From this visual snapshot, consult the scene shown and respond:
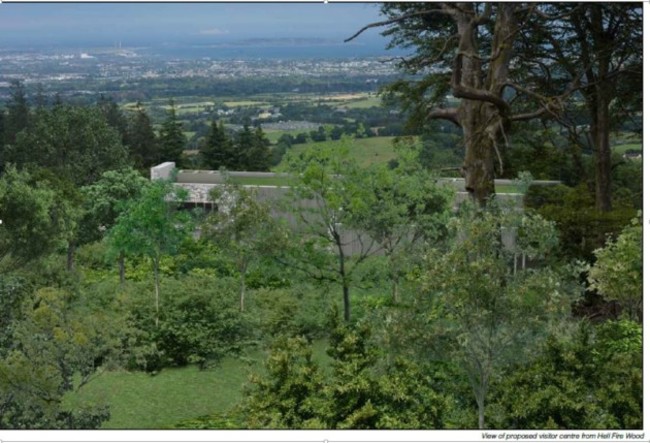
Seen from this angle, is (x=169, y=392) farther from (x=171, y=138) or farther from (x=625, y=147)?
(x=625, y=147)

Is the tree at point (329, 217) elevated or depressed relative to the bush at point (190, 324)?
elevated

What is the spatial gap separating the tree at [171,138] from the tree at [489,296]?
218 cm

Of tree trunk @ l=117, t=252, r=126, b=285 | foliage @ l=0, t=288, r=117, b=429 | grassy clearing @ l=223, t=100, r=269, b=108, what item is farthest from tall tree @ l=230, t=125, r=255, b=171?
foliage @ l=0, t=288, r=117, b=429

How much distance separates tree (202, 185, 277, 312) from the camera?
8.09 m

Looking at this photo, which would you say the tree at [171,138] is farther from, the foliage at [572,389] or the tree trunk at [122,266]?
the foliage at [572,389]

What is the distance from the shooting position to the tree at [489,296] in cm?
630

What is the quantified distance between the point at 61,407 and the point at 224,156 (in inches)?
85.2

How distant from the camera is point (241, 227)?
26.8 feet

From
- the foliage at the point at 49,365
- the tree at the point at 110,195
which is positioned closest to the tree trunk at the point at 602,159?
the tree at the point at 110,195

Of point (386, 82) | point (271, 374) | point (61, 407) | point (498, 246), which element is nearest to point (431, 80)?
point (386, 82)

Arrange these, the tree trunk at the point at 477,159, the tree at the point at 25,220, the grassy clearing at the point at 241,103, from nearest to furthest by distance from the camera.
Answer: the tree at the point at 25,220 → the tree trunk at the point at 477,159 → the grassy clearing at the point at 241,103

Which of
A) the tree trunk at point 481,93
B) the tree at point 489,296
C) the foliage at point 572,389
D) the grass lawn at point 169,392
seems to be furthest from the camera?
the tree trunk at point 481,93

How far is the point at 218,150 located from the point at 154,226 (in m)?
0.72

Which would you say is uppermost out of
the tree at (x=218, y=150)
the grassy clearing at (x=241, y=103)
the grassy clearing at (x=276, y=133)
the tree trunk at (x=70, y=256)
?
the grassy clearing at (x=241, y=103)
